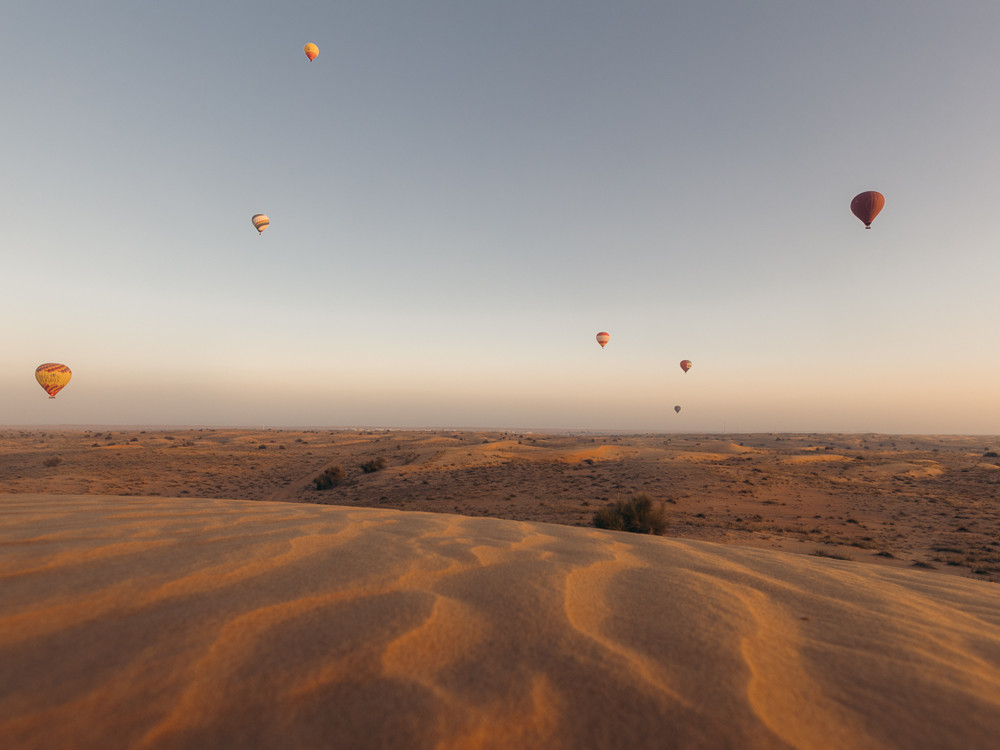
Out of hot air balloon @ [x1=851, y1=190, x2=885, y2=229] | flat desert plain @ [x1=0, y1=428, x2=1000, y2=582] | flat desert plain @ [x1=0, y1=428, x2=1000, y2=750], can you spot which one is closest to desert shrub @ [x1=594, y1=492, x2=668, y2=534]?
flat desert plain @ [x1=0, y1=428, x2=1000, y2=582]

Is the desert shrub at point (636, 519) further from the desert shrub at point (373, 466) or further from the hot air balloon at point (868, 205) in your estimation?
the hot air balloon at point (868, 205)

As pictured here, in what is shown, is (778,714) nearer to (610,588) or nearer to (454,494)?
(610,588)

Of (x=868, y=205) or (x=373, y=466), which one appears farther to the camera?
(x=373, y=466)

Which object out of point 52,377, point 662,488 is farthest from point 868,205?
point 52,377

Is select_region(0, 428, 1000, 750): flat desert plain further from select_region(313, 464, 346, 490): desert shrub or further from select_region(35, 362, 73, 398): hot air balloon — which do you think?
select_region(35, 362, 73, 398): hot air balloon

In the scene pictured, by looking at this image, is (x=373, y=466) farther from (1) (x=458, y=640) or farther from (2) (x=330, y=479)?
(1) (x=458, y=640)

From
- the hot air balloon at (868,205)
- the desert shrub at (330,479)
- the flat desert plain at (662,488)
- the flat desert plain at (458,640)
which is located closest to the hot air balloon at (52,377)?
the flat desert plain at (662,488)
